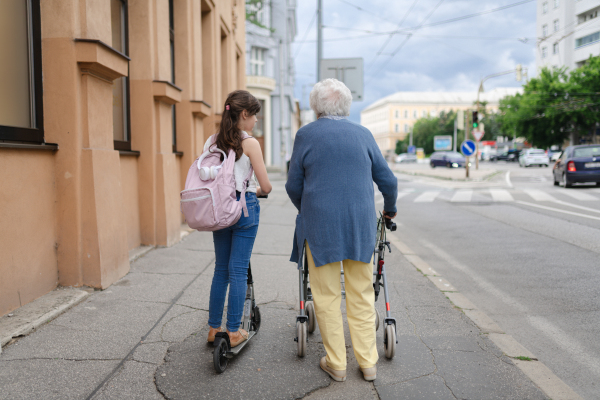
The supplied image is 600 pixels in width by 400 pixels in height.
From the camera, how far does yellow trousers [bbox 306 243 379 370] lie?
315 centimetres

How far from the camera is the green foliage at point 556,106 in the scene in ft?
152

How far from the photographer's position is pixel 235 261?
10.9 feet

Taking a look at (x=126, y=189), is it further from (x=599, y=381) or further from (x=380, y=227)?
(x=599, y=381)

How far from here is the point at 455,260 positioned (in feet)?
23.8

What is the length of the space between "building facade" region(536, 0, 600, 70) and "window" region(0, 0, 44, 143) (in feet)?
176

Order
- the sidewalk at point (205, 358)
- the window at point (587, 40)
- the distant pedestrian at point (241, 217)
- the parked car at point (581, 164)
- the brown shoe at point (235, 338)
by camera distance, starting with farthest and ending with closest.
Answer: the window at point (587, 40)
the parked car at point (581, 164)
the brown shoe at point (235, 338)
the distant pedestrian at point (241, 217)
the sidewalk at point (205, 358)

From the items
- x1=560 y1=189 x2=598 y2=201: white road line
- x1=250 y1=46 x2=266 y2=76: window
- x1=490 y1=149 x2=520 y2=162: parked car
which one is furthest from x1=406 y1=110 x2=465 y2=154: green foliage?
x1=560 y1=189 x2=598 y2=201: white road line

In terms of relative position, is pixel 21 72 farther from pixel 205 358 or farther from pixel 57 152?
pixel 205 358

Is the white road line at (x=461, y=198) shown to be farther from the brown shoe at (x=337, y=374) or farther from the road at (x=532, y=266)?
the brown shoe at (x=337, y=374)

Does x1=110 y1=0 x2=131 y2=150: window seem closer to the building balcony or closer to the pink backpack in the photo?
the pink backpack

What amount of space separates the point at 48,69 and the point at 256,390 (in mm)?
3412

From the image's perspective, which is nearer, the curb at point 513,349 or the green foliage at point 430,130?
the curb at point 513,349

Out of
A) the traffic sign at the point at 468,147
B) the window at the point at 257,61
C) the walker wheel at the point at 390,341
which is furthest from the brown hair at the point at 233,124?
the window at the point at 257,61

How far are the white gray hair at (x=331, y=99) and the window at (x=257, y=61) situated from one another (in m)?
34.1
